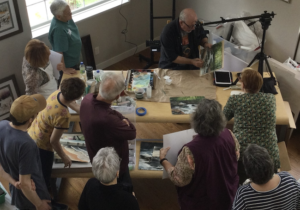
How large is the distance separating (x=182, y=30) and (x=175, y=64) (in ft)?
1.35

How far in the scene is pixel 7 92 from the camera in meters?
3.73

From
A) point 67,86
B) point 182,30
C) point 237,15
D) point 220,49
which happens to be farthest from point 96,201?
point 237,15

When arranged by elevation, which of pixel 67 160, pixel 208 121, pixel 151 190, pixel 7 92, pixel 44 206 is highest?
pixel 208 121

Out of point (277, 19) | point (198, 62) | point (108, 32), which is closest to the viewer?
point (198, 62)

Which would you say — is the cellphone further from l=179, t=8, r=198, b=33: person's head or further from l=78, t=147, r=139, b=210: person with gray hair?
l=78, t=147, r=139, b=210: person with gray hair

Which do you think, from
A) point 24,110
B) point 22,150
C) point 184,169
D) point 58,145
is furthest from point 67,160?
point 184,169

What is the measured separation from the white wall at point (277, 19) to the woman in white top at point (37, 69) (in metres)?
2.69

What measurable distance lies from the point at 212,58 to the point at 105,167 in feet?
6.36

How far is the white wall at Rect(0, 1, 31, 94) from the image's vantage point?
3.55 meters

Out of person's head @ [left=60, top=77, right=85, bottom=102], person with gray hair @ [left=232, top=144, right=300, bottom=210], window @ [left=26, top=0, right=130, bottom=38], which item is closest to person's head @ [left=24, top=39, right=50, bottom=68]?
person's head @ [left=60, top=77, right=85, bottom=102]

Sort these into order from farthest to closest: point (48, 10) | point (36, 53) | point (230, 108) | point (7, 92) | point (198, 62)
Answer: point (48, 10)
point (7, 92)
point (198, 62)
point (36, 53)
point (230, 108)

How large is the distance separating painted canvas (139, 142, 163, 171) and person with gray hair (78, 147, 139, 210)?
2.92ft

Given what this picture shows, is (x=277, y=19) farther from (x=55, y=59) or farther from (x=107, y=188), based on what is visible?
(x=107, y=188)

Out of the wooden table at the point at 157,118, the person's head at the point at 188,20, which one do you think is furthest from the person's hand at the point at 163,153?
the person's head at the point at 188,20
